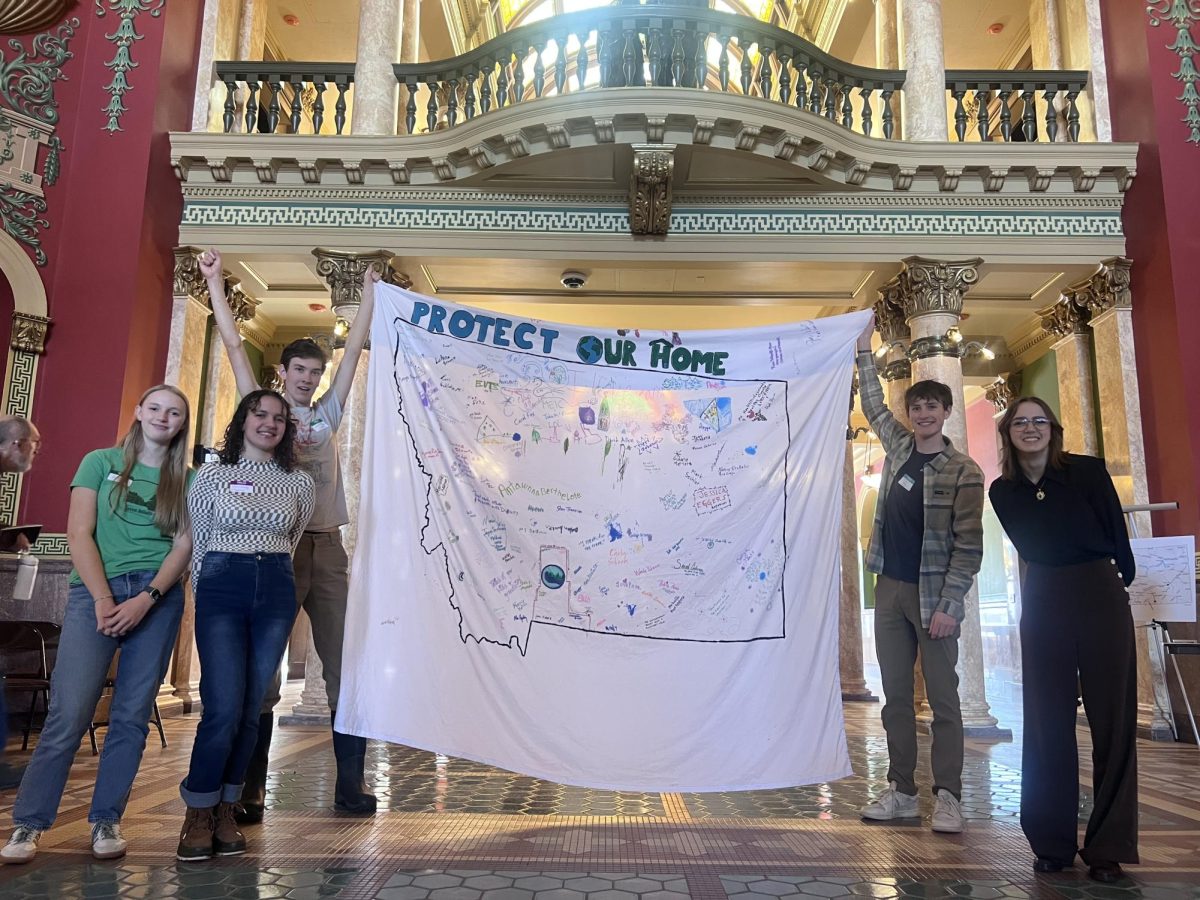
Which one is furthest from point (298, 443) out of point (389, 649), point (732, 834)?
point (732, 834)

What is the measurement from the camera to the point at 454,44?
37.3 feet

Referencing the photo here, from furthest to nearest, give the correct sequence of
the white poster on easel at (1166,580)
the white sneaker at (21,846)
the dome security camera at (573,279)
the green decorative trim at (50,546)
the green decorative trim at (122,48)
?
the dome security camera at (573,279) → the green decorative trim at (122,48) → the green decorative trim at (50,546) → the white poster on easel at (1166,580) → the white sneaker at (21,846)

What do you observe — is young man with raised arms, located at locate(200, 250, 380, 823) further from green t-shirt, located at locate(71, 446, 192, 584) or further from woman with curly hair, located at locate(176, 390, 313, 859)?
green t-shirt, located at locate(71, 446, 192, 584)

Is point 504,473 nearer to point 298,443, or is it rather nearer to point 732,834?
point 298,443

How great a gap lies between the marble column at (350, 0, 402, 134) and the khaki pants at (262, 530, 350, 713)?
5.38 m

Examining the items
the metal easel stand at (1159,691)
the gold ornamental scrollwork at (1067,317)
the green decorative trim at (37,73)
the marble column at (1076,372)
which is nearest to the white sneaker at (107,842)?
the green decorative trim at (37,73)

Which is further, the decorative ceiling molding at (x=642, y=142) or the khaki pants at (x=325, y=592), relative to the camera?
the decorative ceiling molding at (x=642, y=142)

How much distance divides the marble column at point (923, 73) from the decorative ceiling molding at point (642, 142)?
1.45ft

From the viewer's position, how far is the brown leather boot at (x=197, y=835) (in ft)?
8.95

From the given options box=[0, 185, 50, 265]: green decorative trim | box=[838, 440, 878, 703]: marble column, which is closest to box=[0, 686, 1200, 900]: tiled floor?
box=[0, 185, 50, 265]: green decorative trim

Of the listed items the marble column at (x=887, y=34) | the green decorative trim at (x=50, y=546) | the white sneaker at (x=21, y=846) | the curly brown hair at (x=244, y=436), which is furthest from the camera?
the marble column at (x=887, y=34)

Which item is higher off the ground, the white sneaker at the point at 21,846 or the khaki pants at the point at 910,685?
the khaki pants at the point at 910,685

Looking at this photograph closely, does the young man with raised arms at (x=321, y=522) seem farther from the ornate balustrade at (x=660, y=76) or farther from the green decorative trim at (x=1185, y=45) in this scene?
the green decorative trim at (x=1185, y=45)

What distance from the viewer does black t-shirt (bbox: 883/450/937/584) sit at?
3490mm
